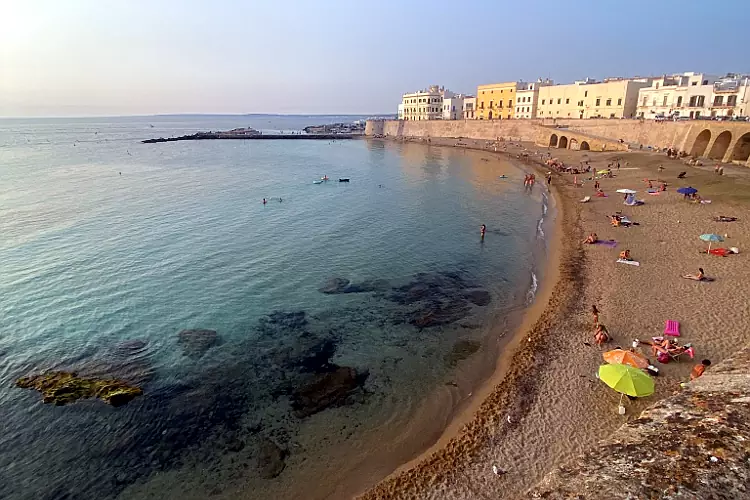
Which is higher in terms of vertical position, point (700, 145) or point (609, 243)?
point (700, 145)

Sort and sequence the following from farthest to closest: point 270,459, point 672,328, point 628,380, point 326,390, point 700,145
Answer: point 700,145
point 672,328
point 326,390
point 628,380
point 270,459

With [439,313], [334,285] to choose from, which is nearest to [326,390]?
[439,313]

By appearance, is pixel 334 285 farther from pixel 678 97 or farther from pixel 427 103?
pixel 427 103

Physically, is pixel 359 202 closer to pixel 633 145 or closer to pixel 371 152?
pixel 633 145

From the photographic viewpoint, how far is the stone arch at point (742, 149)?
42.9m

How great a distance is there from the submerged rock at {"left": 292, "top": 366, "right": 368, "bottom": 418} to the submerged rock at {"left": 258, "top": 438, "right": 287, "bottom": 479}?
1397 millimetres

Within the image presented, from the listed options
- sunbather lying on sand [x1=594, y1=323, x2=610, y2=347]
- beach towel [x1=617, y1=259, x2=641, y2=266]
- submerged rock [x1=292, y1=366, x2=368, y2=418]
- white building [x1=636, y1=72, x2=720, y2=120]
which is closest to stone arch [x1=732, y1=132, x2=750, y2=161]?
white building [x1=636, y1=72, x2=720, y2=120]

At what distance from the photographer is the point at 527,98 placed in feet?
306

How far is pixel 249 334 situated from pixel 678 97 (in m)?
69.4

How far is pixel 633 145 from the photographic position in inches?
2379

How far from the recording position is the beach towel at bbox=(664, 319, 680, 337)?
16031mm

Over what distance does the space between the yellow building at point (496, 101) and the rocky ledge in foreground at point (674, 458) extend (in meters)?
98.3

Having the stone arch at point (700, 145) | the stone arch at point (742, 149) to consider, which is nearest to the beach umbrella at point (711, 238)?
the stone arch at point (742, 149)

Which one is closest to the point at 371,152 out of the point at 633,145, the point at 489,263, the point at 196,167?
the point at 196,167
